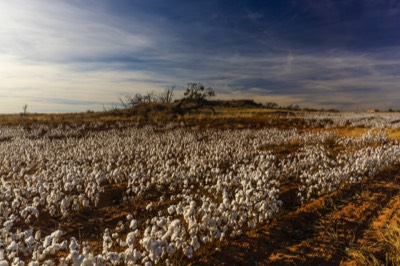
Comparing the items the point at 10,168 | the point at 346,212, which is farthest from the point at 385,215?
the point at 10,168

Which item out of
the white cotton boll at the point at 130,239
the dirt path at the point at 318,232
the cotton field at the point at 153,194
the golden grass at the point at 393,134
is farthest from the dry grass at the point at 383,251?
the golden grass at the point at 393,134

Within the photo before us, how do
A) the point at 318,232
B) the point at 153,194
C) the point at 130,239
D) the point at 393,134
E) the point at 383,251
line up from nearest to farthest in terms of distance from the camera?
the point at 130,239
the point at 383,251
the point at 318,232
the point at 153,194
the point at 393,134

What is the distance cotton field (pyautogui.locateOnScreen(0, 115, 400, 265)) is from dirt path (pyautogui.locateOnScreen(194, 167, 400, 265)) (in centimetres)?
33

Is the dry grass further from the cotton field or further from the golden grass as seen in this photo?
the golden grass

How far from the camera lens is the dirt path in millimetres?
6203

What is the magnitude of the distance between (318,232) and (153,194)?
5152 mm

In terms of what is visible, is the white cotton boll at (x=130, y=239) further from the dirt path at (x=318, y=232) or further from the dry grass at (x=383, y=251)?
the dry grass at (x=383, y=251)

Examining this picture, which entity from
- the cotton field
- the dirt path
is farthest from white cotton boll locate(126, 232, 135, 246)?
the dirt path

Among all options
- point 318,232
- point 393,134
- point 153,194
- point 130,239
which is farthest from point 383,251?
point 393,134

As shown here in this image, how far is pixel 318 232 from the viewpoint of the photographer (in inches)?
284

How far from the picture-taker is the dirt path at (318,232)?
6.20 m

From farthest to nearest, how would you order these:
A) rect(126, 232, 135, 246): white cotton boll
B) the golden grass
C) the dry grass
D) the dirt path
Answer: the golden grass → the dirt path → the dry grass → rect(126, 232, 135, 246): white cotton boll

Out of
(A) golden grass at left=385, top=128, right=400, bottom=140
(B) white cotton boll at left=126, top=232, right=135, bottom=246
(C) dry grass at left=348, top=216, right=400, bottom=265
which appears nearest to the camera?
(B) white cotton boll at left=126, top=232, right=135, bottom=246

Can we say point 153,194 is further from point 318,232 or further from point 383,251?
point 383,251
